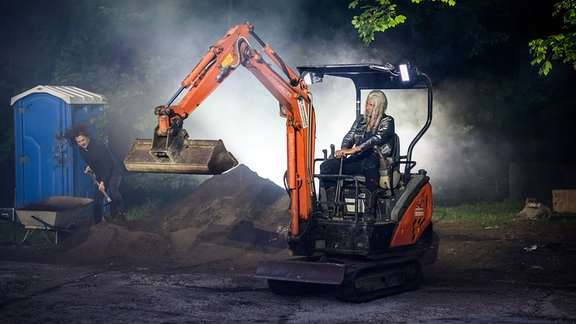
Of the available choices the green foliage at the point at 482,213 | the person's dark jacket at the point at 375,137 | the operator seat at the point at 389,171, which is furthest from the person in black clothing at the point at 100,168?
the operator seat at the point at 389,171

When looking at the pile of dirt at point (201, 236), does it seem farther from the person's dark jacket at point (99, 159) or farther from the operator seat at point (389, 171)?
the operator seat at point (389, 171)

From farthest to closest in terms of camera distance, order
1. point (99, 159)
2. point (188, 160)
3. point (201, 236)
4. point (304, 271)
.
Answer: point (99, 159) → point (201, 236) → point (304, 271) → point (188, 160)

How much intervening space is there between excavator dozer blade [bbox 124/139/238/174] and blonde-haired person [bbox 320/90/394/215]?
159cm

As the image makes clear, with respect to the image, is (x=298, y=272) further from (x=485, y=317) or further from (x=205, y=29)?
(x=205, y=29)

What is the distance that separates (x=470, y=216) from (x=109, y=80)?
346 inches

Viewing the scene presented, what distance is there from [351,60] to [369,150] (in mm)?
8218

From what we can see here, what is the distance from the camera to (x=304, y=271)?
32.9 ft

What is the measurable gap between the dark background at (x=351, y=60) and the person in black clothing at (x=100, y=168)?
72.6 inches

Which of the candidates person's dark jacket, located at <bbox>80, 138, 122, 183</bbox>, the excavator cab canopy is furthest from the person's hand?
person's dark jacket, located at <bbox>80, 138, 122, 183</bbox>

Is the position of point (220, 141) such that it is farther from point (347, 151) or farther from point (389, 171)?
point (389, 171)

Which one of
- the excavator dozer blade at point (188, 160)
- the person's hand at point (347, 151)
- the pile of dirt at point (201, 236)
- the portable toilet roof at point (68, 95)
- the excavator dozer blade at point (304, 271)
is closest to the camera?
the excavator dozer blade at point (188, 160)

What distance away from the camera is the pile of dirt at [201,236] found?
524 inches

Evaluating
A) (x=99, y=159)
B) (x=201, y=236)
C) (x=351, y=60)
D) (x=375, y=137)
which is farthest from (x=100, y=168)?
(x=375, y=137)

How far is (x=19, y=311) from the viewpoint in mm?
9586
